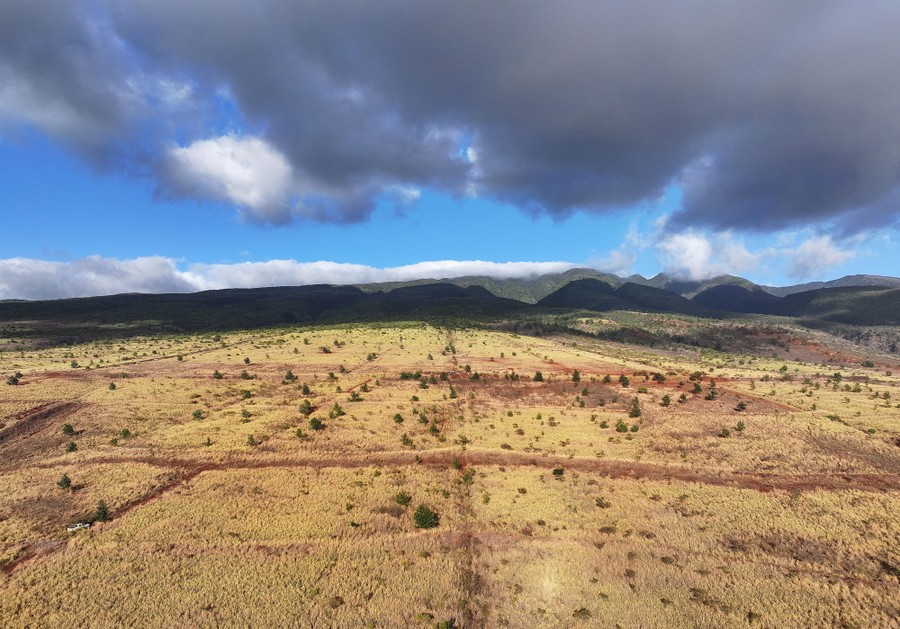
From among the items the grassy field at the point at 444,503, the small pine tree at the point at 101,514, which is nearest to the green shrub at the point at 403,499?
the grassy field at the point at 444,503

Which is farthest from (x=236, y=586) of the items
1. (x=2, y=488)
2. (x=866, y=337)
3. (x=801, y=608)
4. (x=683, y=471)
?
(x=866, y=337)

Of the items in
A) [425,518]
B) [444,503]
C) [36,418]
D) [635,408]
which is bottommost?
[444,503]

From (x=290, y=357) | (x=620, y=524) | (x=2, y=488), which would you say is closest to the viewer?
(x=620, y=524)

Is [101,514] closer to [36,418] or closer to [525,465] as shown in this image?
[36,418]

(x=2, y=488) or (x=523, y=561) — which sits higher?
(x=2, y=488)

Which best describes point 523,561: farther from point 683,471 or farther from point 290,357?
point 290,357

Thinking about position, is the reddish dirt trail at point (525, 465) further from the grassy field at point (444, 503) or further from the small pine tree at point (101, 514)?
the small pine tree at point (101, 514)

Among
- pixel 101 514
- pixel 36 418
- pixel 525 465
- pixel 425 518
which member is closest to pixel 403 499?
→ pixel 425 518

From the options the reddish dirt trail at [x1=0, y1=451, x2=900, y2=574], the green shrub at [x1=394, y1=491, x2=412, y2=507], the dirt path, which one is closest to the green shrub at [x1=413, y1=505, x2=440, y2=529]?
the green shrub at [x1=394, y1=491, x2=412, y2=507]
